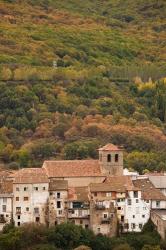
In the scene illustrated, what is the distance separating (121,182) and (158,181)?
4875mm

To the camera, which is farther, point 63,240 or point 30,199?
point 30,199

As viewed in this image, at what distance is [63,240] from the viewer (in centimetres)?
7575

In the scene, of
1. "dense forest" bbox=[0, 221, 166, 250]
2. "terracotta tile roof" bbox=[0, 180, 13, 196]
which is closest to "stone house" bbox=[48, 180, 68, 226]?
"dense forest" bbox=[0, 221, 166, 250]

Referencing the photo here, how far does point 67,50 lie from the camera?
549 ft

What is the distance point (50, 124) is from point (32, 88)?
12575 mm

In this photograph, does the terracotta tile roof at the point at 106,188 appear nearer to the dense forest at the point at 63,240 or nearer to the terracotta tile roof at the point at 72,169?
the terracotta tile roof at the point at 72,169

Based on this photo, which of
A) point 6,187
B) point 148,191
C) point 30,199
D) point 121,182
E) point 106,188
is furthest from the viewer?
point 148,191

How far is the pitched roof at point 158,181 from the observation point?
8256cm

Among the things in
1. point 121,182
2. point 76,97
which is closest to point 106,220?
point 121,182

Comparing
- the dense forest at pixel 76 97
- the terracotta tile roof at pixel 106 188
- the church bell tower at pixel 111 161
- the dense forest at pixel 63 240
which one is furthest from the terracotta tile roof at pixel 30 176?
the dense forest at pixel 76 97

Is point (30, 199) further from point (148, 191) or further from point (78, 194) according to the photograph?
point (148, 191)

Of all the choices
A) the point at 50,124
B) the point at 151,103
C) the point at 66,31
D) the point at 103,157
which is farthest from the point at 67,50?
the point at 103,157

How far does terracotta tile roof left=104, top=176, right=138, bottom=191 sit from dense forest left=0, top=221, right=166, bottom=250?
386 centimetres

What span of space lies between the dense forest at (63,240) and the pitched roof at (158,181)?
6537 mm
